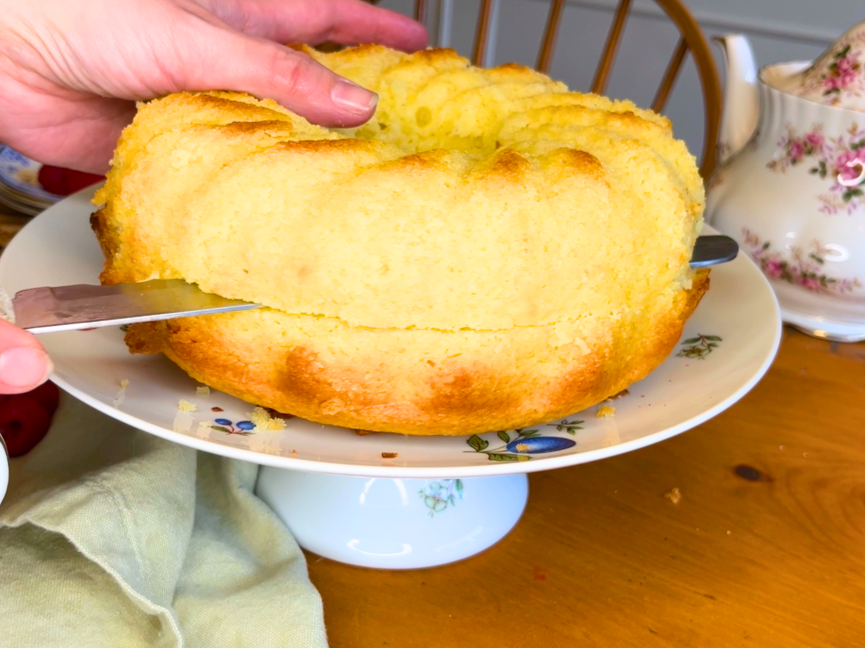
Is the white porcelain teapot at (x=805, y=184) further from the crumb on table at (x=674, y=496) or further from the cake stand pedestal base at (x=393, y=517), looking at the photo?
the cake stand pedestal base at (x=393, y=517)

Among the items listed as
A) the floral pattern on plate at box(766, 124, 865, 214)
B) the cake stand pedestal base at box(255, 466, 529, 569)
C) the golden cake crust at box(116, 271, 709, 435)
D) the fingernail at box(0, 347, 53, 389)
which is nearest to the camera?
the fingernail at box(0, 347, 53, 389)

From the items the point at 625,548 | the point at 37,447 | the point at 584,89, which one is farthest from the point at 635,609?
the point at 584,89

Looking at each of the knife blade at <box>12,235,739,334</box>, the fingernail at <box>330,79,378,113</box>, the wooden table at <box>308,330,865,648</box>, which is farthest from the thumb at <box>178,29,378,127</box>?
the wooden table at <box>308,330,865,648</box>

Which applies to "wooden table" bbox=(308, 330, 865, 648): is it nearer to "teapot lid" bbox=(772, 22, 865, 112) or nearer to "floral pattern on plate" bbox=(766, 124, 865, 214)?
"floral pattern on plate" bbox=(766, 124, 865, 214)

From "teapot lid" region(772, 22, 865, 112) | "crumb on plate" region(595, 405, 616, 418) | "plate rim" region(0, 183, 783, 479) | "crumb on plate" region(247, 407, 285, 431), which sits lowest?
"crumb on plate" region(247, 407, 285, 431)

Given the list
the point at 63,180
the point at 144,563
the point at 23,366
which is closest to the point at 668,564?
the point at 144,563

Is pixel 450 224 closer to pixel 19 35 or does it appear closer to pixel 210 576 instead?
pixel 210 576
